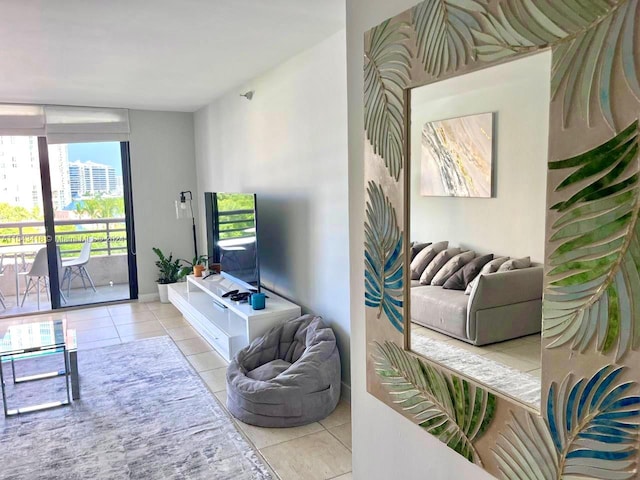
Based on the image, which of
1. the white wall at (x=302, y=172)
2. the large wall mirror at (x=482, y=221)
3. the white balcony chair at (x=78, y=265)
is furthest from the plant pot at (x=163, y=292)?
the large wall mirror at (x=482, y=221)

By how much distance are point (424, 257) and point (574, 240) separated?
0.48m

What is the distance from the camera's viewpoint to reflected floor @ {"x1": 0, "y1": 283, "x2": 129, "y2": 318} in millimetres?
5730

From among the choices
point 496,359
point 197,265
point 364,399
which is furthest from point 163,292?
point 496,359

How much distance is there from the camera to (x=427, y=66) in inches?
50.8

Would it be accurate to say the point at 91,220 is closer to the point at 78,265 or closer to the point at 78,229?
the point at 78,229

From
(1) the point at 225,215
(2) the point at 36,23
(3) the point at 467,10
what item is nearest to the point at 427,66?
(3) the point at 467,10

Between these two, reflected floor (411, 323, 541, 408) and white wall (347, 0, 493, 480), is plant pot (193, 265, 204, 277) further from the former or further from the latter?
reflected floor (411, 323, 541, 408)

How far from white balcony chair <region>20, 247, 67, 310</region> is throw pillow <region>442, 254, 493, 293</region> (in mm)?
5512

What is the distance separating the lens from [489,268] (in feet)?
4.10

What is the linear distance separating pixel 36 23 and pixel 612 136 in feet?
9.49

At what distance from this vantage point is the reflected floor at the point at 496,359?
3.55 ft

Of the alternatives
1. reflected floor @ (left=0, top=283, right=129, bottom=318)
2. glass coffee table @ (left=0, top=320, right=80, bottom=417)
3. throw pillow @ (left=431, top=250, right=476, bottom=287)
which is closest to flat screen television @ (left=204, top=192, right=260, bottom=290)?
glass coffee table @ (left=0, top=320, right=80, bottom=417)

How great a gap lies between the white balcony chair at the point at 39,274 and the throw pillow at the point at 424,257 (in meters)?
5.40

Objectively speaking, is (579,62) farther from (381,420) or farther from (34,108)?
(34,108)
